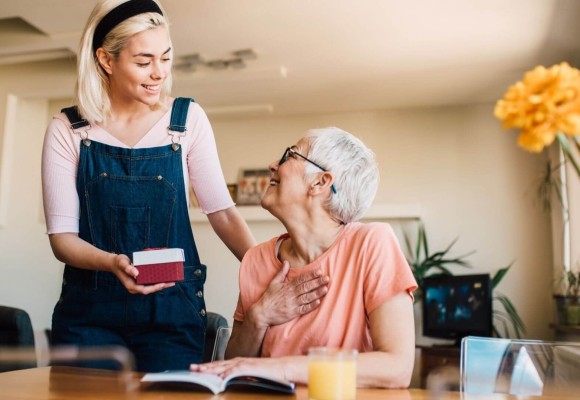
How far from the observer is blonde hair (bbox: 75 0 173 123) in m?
1.67

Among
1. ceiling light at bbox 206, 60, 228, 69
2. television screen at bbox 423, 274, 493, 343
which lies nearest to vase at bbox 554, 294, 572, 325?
television screen at bbox 423, 274, 493, 343

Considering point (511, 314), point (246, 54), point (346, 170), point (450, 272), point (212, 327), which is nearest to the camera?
point (346, 170)

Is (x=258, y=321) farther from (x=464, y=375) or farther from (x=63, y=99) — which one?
(x=63, y=99)

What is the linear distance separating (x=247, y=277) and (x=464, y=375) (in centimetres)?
61

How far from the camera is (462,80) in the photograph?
191 inches

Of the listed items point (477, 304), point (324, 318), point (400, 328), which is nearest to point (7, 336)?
point (324, 318)

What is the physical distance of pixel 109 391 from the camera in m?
1.17

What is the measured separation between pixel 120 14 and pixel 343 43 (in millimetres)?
2653

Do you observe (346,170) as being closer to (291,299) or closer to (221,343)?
(291,299)

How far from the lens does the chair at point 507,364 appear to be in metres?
1.29

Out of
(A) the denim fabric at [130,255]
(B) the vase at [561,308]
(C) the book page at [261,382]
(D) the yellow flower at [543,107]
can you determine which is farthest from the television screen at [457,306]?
(D) the yellow flower at [543,107]

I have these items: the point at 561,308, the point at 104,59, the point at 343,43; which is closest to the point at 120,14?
the point at 104,59

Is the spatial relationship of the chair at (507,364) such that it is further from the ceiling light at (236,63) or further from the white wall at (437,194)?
the white wall at (437,194)

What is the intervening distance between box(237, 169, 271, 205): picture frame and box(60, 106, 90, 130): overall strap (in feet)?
13.7
